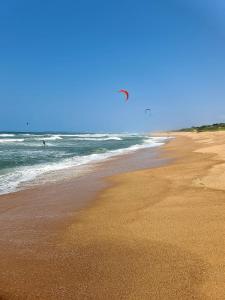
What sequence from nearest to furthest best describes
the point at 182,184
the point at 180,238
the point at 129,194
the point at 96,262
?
1. the point at 96,262
2. the point at 180,238
3. the point at 129,194
4. the point at 182,184

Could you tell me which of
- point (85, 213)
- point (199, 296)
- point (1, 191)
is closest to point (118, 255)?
point (199, 296)

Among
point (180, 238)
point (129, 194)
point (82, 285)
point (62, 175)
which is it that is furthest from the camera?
point (62, 175)

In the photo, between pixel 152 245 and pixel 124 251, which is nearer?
pixel 124 251

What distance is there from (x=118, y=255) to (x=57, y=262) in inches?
35.1

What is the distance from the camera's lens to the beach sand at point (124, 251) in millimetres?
4227

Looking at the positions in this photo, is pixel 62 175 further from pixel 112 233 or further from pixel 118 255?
pixel 118 255

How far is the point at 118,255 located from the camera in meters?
5.23

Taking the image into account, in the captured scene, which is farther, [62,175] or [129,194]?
[62,175]

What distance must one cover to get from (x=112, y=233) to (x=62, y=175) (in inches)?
338

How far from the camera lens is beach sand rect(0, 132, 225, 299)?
423 centimetres

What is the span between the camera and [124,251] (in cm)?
537

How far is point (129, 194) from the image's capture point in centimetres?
966

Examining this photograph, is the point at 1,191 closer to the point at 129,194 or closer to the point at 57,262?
the point at 129,194

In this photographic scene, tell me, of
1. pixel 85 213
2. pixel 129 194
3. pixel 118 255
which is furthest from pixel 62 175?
pixel 118 255
